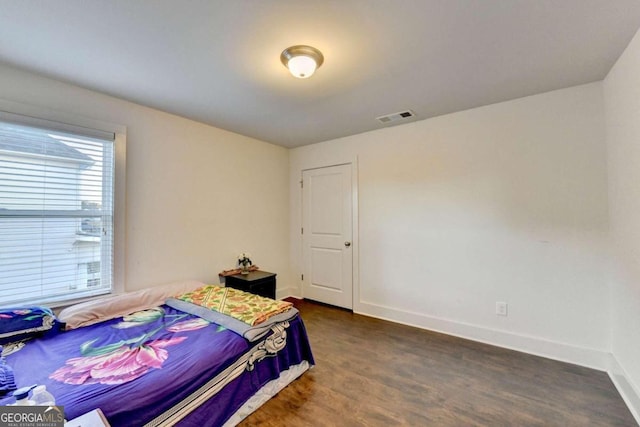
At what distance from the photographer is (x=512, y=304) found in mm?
2574

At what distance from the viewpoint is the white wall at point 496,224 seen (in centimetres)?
228

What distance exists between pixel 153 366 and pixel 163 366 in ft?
0.17

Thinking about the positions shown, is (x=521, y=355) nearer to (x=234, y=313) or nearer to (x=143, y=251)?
(x=234, y=313)

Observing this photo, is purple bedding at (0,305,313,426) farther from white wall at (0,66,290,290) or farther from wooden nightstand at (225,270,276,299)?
wooden nightstand at (225,270,276,299)

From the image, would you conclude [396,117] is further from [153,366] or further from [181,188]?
[153,366]

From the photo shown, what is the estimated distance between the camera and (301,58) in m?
1.77

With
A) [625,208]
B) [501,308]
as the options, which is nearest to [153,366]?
[501,308]

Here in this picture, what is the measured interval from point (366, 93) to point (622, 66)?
1768mm

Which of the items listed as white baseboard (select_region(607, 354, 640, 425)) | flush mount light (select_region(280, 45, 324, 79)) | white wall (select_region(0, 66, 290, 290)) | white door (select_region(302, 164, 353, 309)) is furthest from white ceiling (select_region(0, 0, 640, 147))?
white baseboard (select_region(607, 354, 640, 425))

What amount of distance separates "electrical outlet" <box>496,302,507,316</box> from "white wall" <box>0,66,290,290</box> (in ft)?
9.37

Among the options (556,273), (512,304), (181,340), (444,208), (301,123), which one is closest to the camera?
(181,340)

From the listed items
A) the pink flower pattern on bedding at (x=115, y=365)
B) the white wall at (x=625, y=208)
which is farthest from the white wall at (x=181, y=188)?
the white wall at (x=625, y=208)

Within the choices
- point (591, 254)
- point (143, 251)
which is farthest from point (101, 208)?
point (591, 254)

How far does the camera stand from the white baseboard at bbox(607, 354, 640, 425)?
172 centimetres
